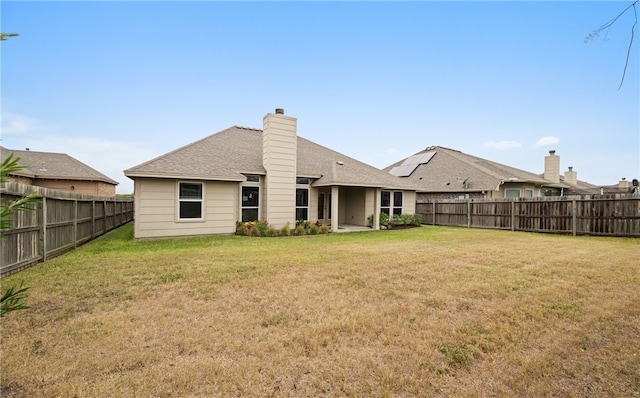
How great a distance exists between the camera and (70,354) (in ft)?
9.89

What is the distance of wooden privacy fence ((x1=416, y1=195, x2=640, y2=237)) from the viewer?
40.1 feet

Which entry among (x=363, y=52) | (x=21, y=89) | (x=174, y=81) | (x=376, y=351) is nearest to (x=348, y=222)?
(x=363, y=52)

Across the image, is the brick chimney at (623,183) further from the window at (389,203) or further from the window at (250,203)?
the window at (250,203)

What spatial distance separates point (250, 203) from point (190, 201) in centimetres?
267

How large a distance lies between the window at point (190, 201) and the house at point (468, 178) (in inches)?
519

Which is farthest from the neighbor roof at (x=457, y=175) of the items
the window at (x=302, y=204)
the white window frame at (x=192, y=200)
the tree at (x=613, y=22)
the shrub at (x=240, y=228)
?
the tree at (x=613, y=22)

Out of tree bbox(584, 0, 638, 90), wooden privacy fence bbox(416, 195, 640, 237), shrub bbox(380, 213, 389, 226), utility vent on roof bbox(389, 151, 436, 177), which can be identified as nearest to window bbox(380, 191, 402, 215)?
shrub bbox(380, 213, 389, 226)

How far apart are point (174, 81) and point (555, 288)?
653 inches

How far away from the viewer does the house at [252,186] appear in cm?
1128

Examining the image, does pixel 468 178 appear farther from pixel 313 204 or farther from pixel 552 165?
pixel 313 204

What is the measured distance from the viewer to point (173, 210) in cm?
1152

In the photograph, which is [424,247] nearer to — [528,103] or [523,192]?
[528,103]

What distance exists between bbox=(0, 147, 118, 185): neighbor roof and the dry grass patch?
20689 mm

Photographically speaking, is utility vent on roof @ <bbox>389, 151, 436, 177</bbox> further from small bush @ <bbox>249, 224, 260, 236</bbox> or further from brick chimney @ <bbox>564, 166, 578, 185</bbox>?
small bush @ <bbox>249, 224, 260, 236</bbox>
